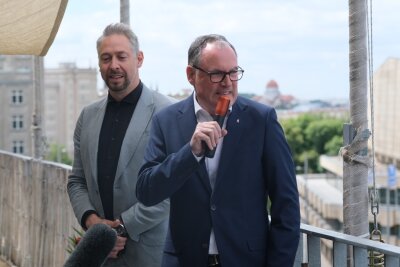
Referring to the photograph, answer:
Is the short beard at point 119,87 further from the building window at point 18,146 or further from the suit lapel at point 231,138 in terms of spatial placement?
the building window at point 18,146

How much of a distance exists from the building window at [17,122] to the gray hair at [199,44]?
93.8 m

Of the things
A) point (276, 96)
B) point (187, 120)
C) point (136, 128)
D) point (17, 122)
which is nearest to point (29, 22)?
point (136, 128)

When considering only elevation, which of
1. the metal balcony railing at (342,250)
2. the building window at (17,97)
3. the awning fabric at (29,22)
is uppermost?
the building window at (17,97)

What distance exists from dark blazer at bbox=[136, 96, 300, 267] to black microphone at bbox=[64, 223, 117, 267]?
2.59ft

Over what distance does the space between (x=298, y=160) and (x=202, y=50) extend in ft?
332

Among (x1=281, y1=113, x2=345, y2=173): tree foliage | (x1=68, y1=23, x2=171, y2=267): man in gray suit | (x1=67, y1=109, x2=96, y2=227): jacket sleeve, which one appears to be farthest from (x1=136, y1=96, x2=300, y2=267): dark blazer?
(x1=281, y1=113, x2=345, y2=173): tree foliage

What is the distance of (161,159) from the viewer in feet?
8.51

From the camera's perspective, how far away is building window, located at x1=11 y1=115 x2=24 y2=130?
94775 millimetres

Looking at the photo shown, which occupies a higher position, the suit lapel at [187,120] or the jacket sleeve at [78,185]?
the suit lapel at [187,120]

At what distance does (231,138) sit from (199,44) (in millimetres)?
268

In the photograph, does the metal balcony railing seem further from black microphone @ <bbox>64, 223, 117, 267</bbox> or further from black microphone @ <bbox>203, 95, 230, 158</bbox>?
black microphone @ <bbox>64, 223, 117, 267</bbox>

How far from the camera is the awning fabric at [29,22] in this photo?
12.3ft

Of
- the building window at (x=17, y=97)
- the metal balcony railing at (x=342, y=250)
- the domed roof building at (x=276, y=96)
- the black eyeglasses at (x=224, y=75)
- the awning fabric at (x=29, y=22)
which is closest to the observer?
the black eyeglasses at (x=224, y=75)

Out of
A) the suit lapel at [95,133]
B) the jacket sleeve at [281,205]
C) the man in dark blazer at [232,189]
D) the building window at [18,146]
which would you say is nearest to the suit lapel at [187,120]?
the man in dark blazer at [232,189]
